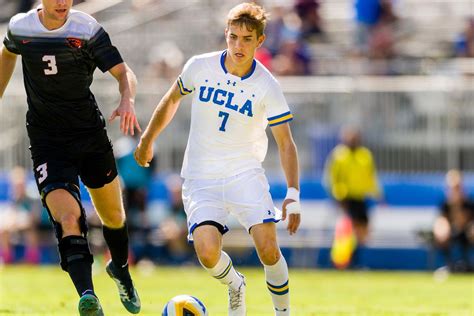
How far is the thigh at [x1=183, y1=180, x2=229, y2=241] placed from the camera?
8.82m

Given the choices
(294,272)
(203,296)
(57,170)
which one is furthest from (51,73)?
(294,272)

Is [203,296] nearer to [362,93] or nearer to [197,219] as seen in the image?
[197,219]

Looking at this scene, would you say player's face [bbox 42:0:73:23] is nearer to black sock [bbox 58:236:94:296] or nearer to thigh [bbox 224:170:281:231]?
black sock [bbox 58:236:94:296]

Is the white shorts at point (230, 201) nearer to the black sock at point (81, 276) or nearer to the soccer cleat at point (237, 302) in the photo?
the soccer cleat at point (237, 302)

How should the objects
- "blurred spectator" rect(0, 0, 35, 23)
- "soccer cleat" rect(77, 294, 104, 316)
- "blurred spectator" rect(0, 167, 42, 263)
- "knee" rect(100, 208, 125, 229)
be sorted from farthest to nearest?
"blurred spectator" rect(0, 0, 35, 23), "blurred spectator" rect(0, 167, 42, 263), "knee" rect(100, 208, 125, 229), "soccer cleat" rect(77, 294, 104, 316)

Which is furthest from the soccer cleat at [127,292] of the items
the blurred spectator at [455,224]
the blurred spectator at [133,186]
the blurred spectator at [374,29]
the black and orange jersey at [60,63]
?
the blurred spectator at [374,29]

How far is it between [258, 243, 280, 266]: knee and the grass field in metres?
2.07

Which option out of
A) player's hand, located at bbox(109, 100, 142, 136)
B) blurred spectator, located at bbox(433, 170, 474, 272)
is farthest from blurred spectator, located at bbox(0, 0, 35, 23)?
player's hand, located at bbox(109, 100, 142, 136)

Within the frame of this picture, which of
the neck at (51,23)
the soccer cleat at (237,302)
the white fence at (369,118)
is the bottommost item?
the white fence at (369,118)

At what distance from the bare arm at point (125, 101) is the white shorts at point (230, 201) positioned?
0.70 metres

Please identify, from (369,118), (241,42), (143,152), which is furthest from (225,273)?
(369,118)

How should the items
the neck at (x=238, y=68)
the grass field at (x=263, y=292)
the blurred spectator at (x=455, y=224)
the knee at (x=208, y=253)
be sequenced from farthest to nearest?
1. the blurred spectator at (x=455, y=224)
2. the grass field at (x=263, y=292)
3. the neck at (x=238, y=68)
4. the knee at (x=208, y=253)

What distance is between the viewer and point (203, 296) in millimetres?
14070

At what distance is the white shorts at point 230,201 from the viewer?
8844 millimetres
